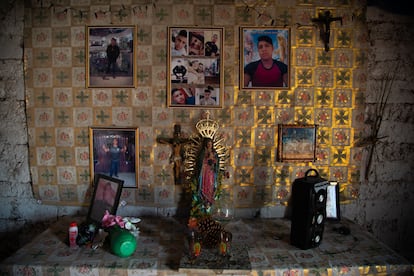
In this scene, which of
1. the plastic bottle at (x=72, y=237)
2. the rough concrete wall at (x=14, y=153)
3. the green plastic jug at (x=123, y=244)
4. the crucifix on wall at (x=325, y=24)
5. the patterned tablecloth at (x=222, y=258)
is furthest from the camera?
the rough concrete wall at (x=14, y=153)

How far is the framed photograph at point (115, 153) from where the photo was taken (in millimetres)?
2709

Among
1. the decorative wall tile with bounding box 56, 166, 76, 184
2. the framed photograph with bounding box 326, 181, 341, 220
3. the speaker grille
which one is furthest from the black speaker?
the decorative wall tile with bounding box 56, 166, 76, 184

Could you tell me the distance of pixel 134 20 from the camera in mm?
2652

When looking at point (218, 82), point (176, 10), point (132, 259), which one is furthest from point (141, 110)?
point (132, 259)

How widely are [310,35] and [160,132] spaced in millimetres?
1603

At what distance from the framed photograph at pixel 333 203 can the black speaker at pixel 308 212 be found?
1.50 feet

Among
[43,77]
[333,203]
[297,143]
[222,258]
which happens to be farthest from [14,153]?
[333,203]

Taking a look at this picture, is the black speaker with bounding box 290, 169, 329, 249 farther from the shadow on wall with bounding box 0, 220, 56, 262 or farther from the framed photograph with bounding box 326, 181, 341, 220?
the shadow on wall with bounding box 0, 220, 56, 262

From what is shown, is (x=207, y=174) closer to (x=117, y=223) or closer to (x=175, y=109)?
(x=175, y=109)

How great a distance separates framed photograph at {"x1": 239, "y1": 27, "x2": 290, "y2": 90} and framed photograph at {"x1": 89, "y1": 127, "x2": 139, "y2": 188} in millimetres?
1140

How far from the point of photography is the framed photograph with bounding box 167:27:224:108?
2643 millimetres

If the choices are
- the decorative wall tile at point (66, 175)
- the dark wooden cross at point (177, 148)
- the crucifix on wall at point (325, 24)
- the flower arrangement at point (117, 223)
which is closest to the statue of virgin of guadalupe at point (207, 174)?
the dark wooden cross at point (177, 148)

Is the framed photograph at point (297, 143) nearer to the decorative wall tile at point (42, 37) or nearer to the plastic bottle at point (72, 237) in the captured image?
the plastic bottle at point (72, 237)

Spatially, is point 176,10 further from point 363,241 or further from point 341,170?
point 363,241
